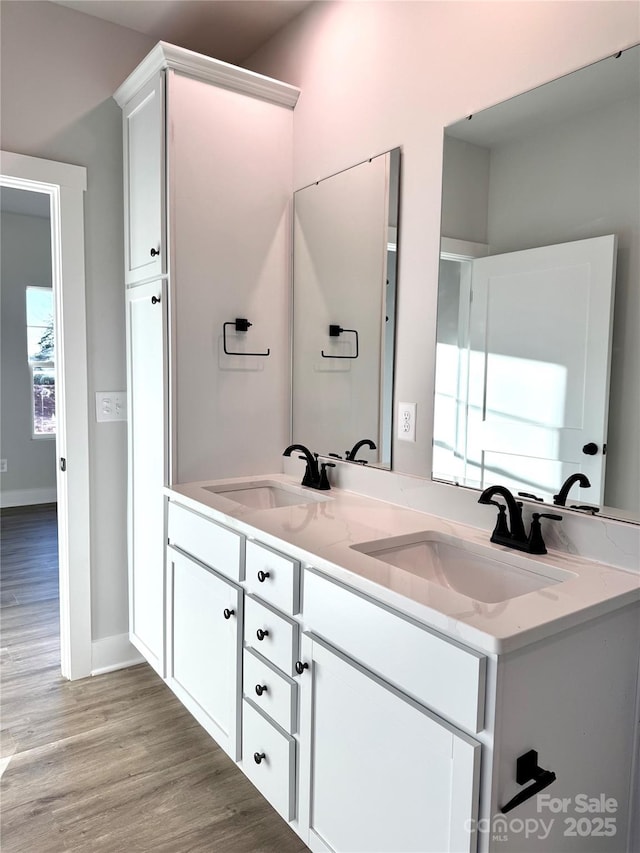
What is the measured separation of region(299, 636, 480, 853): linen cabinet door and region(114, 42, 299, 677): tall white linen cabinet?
3.42 feet

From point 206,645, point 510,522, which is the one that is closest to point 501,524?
point 510,522

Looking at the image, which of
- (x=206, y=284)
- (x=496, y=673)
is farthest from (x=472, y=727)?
(x=206, y=284)

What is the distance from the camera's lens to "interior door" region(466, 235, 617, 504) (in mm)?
1406

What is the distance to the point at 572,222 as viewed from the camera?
1.45m

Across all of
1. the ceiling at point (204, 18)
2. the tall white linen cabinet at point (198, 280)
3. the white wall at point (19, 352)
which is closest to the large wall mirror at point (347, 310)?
the tall white linen cabinet at point (198, 280)

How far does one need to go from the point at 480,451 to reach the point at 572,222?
24.6 inches

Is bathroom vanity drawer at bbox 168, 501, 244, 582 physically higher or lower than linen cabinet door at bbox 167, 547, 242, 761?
higher

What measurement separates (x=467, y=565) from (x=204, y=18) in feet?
7.71

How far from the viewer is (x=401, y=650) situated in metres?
1.20

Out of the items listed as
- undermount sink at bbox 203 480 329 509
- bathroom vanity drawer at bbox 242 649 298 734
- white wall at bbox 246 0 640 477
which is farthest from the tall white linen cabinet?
bathroom vanity drawer at bbox 242 649 298 734

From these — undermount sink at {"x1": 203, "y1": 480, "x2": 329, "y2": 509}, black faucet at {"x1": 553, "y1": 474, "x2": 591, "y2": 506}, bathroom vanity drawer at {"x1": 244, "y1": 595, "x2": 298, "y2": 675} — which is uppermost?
black faucet at {"x1": 553, "y1": 474, "x2": 591, "y2": 506}

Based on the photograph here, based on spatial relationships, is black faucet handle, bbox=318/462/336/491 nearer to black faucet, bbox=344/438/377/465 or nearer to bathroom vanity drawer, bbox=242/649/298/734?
black faucet, bbox=344/438/377/465

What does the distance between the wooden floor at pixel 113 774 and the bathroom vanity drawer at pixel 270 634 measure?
551 mm

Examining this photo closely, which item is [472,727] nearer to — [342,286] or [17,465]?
[342,286]
